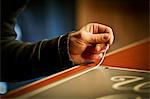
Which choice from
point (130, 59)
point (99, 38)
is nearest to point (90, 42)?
point (99, 38)

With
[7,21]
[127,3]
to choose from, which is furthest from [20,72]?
[127,3]

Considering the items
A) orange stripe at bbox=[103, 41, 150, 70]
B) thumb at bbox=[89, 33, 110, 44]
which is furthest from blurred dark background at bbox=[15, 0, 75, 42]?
orange stripe at bbox=[103, 41, 150, 70]

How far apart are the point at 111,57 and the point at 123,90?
0.16m

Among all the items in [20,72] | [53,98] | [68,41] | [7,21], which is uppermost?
[7,21]

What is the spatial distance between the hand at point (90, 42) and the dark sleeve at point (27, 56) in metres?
0.04

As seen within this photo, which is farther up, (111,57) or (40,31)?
(40,31)

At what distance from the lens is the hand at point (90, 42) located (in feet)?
4.89

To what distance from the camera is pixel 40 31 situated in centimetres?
154

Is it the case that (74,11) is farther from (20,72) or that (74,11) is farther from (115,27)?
(20,72)

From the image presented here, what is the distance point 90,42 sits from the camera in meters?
1.49

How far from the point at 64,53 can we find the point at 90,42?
13 centimetres

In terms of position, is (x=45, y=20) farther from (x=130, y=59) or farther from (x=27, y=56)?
(x=130, y=59)

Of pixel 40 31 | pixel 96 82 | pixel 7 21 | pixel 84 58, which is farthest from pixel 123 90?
pixel 7 21

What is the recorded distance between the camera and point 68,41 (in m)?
1.51
